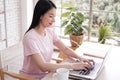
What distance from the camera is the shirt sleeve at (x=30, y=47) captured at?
149 cm

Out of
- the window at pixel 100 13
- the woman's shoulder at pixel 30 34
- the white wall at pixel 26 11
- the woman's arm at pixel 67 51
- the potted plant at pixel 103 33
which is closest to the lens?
the woman's shoulder at pixel 30 34

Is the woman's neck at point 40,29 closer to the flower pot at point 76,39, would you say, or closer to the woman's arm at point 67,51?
the woman's arm at point 67,51

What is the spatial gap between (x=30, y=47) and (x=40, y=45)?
13cm

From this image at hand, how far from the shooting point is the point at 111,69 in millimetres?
1596

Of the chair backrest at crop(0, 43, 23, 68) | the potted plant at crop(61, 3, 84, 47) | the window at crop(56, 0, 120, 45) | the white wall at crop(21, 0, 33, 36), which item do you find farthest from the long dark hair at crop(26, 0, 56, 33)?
the white wall at crop(21, 0, 33, 36)

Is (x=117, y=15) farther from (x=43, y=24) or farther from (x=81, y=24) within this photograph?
(x=43, y=24)

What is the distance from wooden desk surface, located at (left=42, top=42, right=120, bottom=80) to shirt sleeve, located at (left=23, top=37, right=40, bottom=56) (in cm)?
23

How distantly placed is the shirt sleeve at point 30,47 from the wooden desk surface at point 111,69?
0.23 metres

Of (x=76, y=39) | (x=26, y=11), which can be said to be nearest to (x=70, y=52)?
(x=76, y=39)

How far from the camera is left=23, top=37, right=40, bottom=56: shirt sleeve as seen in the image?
4.90ft

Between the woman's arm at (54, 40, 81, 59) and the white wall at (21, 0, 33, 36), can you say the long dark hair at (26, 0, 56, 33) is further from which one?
the white wall at (21, 0, 33, 36)

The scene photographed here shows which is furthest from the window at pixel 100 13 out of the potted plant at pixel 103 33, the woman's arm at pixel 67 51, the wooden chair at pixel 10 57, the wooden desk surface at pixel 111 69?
the wooden chair at pixel 10 57

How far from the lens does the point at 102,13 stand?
3.04 m

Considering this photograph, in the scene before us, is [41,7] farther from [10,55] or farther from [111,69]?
[111,69]
